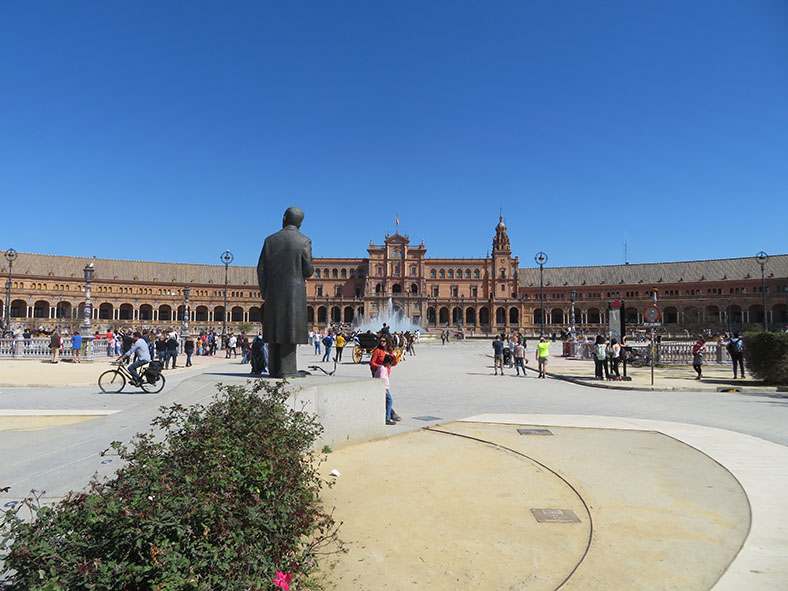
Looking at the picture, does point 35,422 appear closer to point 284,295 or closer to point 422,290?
point 284,295

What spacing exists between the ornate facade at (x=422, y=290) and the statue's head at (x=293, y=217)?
249ft

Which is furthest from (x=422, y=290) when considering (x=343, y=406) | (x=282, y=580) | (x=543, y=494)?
(x=282, y=580)

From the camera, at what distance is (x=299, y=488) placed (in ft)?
10.4

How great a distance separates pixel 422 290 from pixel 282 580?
295 ft

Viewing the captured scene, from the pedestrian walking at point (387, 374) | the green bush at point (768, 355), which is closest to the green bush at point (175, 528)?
the pedestrian walking at point (387, 374)

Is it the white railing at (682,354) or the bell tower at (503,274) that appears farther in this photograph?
the bell tower at (503,274)

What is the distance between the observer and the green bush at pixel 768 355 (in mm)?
14836

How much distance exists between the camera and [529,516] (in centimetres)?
446

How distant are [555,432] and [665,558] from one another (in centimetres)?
451

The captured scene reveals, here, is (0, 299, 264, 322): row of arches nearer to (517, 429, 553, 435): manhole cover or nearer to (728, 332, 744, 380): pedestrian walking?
(728, 332, 744, 380): pedestrian walking

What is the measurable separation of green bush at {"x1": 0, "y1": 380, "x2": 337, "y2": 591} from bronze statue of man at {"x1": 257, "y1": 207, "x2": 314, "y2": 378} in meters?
3.65

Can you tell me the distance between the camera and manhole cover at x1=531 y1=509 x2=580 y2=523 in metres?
4.39

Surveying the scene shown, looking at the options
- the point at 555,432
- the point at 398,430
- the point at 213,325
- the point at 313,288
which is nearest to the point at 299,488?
the point at 398,430

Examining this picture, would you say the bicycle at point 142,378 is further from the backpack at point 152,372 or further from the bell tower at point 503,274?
the bell tower at point 503,274
